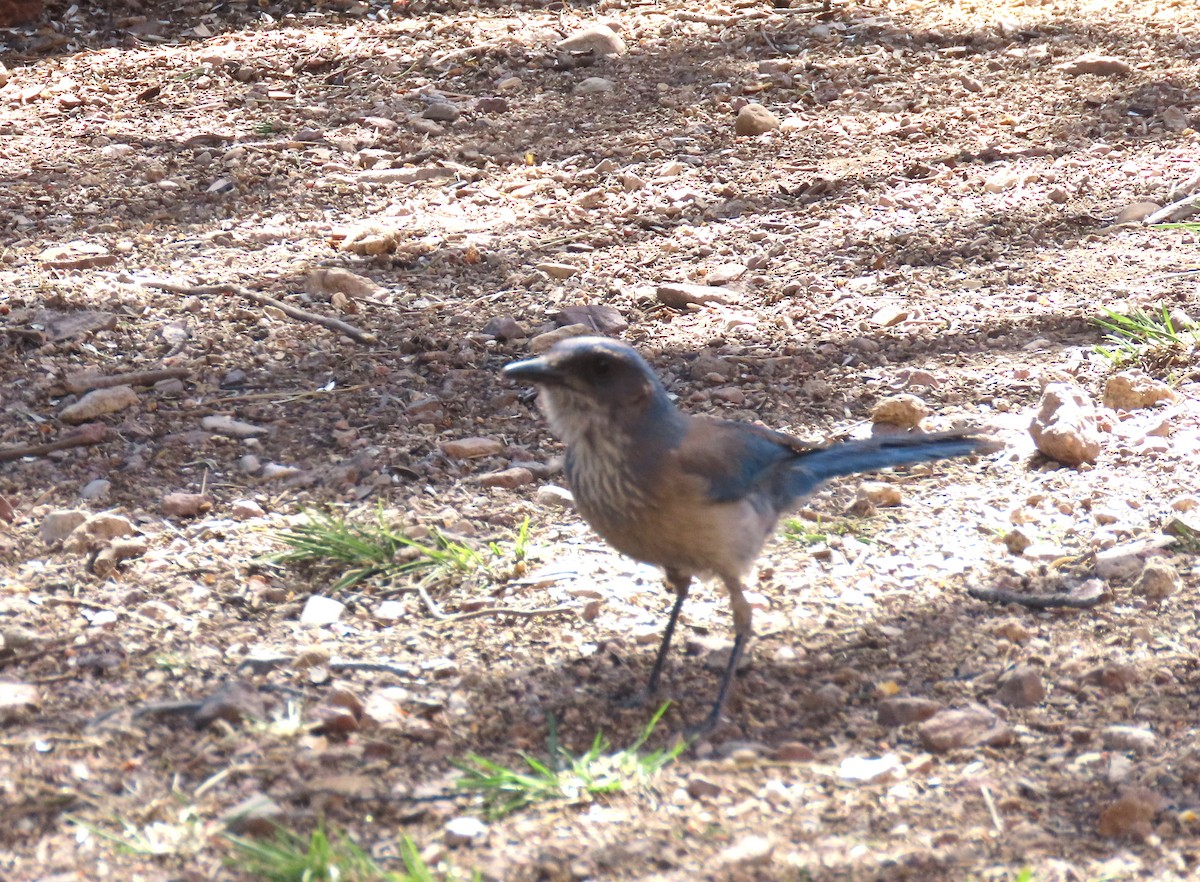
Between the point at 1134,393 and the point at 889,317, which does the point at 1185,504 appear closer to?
the point at 1134,393

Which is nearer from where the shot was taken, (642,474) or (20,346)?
(642,474)

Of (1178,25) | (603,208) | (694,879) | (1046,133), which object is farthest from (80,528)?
(1178,25)

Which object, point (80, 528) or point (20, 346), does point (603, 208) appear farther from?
point (80, 528)

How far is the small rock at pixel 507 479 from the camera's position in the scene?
4.62 meters

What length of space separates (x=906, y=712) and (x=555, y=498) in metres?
1.53

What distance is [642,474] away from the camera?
3502 millimetres

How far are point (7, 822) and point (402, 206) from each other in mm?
4221

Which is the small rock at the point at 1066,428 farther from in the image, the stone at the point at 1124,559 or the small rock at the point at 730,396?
the small rock at the point at 730,396

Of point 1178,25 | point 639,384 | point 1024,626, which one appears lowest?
point 1024,626

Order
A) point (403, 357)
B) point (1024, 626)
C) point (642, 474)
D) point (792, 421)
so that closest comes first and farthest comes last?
point (642, 474) < point (1024, 626) < point (792, 421) < point (403, 357)

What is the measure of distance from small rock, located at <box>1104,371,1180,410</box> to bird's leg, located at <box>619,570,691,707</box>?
207cm

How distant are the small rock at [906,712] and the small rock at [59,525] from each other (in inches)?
96.0

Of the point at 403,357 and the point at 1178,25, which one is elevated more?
the point at 1178,25

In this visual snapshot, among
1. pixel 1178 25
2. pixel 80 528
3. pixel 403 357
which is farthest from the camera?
pixel 1178 25
